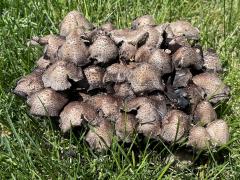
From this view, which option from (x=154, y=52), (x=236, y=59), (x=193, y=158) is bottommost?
(x=193, y=158)

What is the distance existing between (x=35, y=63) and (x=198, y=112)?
1.22 metres

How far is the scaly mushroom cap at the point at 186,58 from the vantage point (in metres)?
2.97

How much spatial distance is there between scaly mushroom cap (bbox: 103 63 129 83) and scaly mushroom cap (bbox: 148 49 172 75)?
162mm

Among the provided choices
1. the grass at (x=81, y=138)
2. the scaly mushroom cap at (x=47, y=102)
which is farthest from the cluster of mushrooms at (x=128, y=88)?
the grass at (x=81, y=138)

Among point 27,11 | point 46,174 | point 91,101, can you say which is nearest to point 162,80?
point 91,101

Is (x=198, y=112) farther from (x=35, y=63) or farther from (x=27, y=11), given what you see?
(x=27, y=11)

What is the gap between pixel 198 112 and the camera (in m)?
2.92

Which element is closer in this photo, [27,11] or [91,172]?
[91,172]

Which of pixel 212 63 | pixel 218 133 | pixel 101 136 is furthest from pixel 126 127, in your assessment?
pixel 212 63

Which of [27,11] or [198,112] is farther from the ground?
[27,11]

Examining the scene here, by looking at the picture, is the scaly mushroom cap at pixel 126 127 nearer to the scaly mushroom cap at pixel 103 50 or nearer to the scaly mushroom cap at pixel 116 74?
the scaly mushroom cap at pixel 116 74

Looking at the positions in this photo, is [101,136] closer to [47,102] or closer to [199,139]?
[47,102]

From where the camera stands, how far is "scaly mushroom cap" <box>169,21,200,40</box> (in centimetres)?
326

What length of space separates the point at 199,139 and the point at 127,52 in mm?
668
